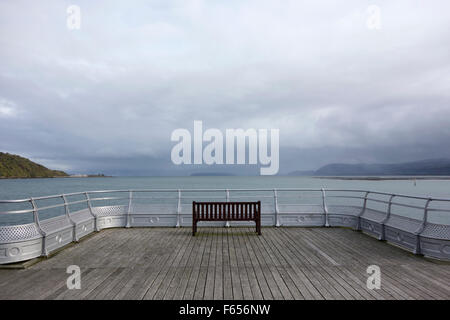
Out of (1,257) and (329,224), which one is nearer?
(1,257)

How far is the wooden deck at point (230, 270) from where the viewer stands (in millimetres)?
4016

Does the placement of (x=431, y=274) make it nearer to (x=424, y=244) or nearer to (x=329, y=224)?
(x=424, y=244)

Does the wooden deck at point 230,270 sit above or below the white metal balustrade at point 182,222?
below

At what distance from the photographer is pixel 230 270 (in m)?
4.96

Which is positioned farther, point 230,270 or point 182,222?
point 182,222

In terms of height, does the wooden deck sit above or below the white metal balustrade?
below

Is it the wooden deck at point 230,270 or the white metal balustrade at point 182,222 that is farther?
the white metal balustrade at point 182,222

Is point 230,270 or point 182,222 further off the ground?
point 182,222

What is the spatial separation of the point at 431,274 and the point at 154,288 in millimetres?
4923

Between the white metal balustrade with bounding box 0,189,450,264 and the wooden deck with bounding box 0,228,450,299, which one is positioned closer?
the wooden deck with bounding box 0,228,450,299

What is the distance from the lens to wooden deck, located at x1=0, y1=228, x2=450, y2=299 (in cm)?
402
